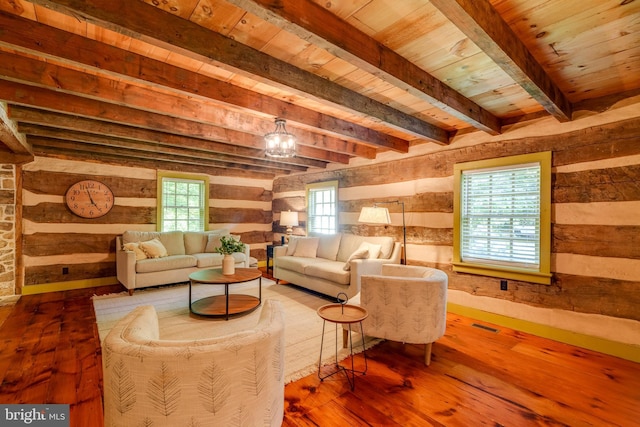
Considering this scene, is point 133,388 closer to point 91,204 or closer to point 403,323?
point 403,323

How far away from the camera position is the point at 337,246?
4918mm

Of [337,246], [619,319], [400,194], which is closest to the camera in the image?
[619,319]

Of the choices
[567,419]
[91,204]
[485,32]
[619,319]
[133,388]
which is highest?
[485,32]

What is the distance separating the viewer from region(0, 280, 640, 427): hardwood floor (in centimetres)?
184

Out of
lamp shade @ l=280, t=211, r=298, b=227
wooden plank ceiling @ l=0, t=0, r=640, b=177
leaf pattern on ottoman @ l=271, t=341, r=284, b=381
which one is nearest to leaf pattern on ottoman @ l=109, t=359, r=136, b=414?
leaf pattern on ottoman @ l=271, t=341, r=284, b=381

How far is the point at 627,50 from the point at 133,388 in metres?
3.47

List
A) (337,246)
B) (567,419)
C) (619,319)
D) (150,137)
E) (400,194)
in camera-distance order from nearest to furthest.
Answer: (567,419), (619,319), (150,137), (400,194), (337,246)

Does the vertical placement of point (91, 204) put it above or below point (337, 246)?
above

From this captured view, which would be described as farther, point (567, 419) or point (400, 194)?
point (400, 194)

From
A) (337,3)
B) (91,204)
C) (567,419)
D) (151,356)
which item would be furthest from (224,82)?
(91,204)

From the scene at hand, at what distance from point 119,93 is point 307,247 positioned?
11.5ft

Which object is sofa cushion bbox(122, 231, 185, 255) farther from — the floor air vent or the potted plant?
the floor air vent

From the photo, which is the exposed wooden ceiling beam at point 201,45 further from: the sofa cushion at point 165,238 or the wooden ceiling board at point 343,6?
the sofa cushion at point 165,238

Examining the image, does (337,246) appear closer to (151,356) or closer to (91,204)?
(151,356)
